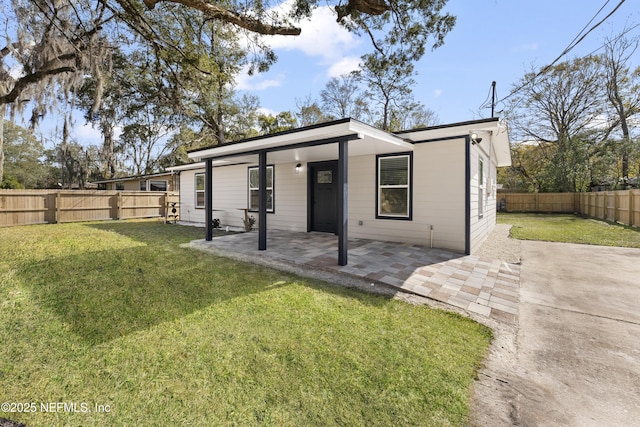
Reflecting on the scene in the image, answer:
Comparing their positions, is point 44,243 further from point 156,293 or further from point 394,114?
point 394,114

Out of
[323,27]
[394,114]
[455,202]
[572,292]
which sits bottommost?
[572,292]

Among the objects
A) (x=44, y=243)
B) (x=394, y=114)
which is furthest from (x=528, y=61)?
(x=44, y=243)

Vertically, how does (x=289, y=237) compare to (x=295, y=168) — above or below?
below

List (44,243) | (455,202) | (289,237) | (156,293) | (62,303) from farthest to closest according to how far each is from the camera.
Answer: (289,237), (44,243), (455,202), (156,293), (62,303)

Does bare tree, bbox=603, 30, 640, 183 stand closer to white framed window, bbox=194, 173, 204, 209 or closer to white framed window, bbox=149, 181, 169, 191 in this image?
white framed window, bbox=194, 173, 204, 209

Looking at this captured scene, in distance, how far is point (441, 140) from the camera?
233 inches

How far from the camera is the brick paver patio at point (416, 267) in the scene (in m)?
3.49

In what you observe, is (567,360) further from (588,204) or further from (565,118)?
(565,118)

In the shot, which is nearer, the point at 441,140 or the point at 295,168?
the point at 441,140

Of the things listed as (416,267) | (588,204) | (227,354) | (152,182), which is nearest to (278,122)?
(152,182)

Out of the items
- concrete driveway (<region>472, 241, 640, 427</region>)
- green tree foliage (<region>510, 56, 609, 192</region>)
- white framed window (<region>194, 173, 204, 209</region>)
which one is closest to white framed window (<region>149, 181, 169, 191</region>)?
white framed window (<region>194, 173, 204, 209</region>)

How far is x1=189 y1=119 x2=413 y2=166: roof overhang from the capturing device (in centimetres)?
443

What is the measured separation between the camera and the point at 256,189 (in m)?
9.25

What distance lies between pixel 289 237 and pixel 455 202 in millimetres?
4136
